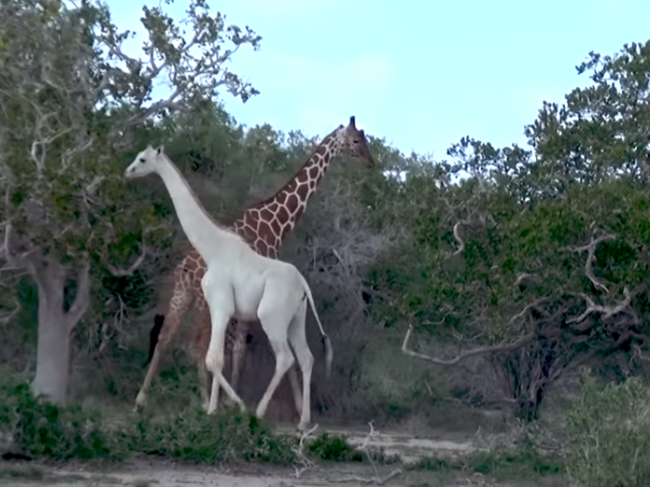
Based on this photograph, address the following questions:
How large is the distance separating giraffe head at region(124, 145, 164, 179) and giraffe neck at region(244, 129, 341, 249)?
218cm

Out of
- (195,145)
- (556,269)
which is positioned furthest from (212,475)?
(195,145)

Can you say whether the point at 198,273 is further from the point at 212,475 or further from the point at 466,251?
the point at 212,475

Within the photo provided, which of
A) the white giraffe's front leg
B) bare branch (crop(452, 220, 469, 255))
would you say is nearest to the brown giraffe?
the white giraffe's front leg

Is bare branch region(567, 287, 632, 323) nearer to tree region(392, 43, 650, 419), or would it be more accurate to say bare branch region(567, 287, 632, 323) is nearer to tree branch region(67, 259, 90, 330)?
tree region(392, 43, 650, 419)

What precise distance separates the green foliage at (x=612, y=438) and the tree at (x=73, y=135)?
7.26m

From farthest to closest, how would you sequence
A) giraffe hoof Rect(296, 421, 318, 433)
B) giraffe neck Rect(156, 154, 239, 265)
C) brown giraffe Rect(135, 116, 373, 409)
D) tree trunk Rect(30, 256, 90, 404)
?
brown giraffe Rect(135, 116, 373, 409) → tree trunk Rect(30, 256, 90, 404) → giraffe neck Rect(156, 154, 239, 265) → giraffe hoof Rect(296, 421, 318, 433)

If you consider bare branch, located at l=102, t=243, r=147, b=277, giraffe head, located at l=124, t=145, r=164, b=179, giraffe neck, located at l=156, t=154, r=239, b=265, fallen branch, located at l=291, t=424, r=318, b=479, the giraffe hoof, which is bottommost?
fallen branch, located at l=291, t=424, r=318, b=479

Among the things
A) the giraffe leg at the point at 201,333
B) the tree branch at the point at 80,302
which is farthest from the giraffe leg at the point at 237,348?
the tree branch at the point at 80,302

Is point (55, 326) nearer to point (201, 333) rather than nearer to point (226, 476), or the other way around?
point (201, 333)

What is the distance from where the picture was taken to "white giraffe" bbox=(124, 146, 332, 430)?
17.3 metres

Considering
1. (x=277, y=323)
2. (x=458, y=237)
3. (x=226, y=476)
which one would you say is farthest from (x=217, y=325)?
(x=226, y=476)

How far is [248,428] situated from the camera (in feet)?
44.2

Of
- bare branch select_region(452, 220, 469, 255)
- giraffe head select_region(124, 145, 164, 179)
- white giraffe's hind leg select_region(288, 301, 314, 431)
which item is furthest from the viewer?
giraffe head select_region(124, 145, 164, 179)

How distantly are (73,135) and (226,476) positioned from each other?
5953mm
